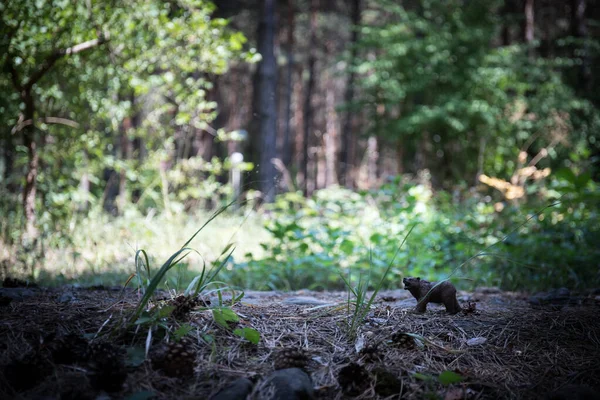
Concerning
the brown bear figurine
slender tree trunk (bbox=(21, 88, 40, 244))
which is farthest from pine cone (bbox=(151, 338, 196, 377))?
slender tree trunk (bbox=(21, 88, 40, 244))

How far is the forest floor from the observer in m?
1.25

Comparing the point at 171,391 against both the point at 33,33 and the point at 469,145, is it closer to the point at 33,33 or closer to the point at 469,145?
the point at 33,33

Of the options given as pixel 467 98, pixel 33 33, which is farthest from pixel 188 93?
pixel 467 98

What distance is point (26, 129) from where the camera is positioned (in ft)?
12.9

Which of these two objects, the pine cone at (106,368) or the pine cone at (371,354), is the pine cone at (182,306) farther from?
the pine cone at (371,354)

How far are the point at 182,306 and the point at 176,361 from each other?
0.30 metres

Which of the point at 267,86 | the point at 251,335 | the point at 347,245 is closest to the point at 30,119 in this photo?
the point at 347,245

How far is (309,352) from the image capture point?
1.51 metres

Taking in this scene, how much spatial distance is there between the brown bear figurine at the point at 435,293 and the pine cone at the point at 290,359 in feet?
2.25

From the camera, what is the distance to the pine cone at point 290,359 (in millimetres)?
1365

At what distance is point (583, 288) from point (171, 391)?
300 centimetres

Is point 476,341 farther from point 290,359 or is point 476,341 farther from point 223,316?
point 223,316

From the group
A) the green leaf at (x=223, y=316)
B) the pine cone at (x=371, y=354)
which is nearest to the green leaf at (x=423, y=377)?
the pine cone at (x=371, y=354)

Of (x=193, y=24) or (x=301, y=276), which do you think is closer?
(x=301, y=276)
